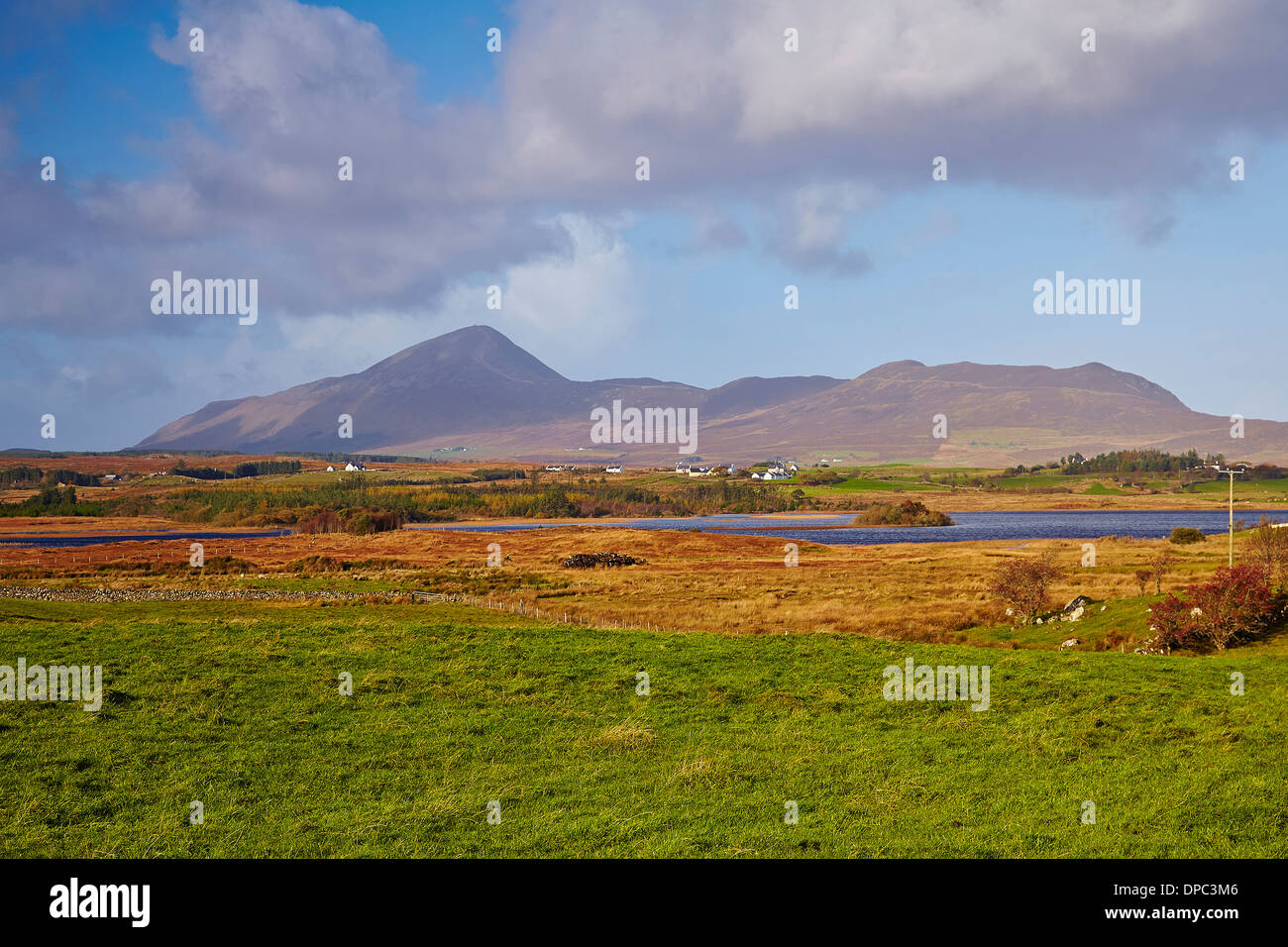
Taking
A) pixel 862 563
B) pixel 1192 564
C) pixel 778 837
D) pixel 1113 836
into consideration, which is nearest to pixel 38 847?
pixel 778 837

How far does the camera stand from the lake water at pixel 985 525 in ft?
385

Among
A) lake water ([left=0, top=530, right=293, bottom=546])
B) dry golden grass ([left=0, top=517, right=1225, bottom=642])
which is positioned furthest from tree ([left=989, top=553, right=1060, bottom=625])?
lake water ([left=0, top=530, right=293, bottom=546])

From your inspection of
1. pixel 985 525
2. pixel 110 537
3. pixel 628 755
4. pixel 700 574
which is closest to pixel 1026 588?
pixel 628 755

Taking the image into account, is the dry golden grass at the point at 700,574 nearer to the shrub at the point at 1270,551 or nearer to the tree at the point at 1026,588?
the tree at the point at 1026,588

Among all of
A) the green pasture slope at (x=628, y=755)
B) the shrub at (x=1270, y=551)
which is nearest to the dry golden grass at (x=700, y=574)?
the shrub at (x=1270, y=551)

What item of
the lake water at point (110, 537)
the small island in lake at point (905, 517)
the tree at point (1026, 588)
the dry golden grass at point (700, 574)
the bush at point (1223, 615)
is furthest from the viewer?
the small island in lake at point (905, 517)

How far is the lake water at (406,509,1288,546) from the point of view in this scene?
11731cm

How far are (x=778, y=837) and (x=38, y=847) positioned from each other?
8954 mm

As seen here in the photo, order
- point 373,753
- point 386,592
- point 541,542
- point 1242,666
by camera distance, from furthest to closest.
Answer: point 541,542 → point 386,592 → point 1242,666 → point 373,753

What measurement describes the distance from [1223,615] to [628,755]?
20.4m

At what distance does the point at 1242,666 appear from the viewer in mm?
21906

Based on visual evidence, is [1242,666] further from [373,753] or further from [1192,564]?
[1192,564]

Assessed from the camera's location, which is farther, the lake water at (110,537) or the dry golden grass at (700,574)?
the lake water at (110,537)

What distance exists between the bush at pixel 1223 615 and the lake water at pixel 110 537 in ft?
408
